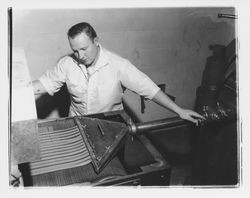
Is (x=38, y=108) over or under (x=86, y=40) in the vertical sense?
under

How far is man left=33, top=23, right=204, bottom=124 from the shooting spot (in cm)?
183

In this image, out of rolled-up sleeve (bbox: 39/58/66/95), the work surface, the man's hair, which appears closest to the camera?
the work surface

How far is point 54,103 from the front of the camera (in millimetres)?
2482

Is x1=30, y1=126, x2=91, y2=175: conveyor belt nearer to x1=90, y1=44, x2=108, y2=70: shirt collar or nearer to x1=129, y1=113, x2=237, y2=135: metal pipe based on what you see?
x1=129, y1=113, x2=237, y2=135: metal pipe

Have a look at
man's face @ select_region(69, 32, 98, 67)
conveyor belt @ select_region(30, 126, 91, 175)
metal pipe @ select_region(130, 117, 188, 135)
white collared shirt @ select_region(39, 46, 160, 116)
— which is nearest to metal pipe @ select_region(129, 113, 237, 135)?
metal pipe @ select_region(130, 117, 188, 135)

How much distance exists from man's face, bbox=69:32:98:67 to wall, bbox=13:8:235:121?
19.9 inches

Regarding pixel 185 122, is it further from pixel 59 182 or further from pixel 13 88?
pixel 13 88

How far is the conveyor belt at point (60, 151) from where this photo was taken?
3.50 ft

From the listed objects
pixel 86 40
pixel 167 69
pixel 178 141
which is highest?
pixel 86 40

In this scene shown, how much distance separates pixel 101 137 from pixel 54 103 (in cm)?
144

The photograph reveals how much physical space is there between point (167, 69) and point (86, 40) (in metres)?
1.30

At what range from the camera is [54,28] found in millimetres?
2141

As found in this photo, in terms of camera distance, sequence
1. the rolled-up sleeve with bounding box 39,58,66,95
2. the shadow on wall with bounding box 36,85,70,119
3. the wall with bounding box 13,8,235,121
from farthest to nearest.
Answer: the shadow on wall with bounding box 36,85,70,119, the wall with bounding box 13,8,235,121, the rolled-up sleeve with bounding box 39,58,66,95

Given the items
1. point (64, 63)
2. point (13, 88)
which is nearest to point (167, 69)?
point (64, 63)
